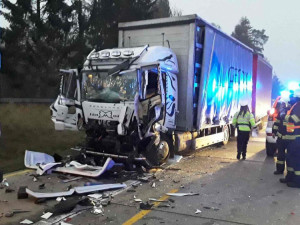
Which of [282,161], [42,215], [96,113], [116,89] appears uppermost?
[116,89]

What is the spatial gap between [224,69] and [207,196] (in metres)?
6.00

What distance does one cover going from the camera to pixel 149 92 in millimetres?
8375

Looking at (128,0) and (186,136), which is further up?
(128,0)

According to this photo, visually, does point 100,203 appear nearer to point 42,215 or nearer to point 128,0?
point 42,215

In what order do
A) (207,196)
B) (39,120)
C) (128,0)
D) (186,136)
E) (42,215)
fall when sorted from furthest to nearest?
1. (128,0)
2. (39,120)
3. (186,136)
4. (207,196)
5. (42,215)

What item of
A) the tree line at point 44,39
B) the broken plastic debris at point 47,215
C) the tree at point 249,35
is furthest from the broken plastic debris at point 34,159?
the tree at point 249,35

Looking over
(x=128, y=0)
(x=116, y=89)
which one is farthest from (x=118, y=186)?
(x=128, y=0)

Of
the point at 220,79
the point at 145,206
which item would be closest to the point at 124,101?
the point at 145,206

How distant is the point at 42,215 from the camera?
5.37 metres

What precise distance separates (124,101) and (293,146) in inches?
150

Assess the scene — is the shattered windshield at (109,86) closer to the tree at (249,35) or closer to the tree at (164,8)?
the tree at (164,8)

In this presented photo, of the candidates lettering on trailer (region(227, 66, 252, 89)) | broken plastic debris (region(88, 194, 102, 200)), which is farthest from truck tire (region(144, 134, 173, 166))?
lettering on trailer (region(227, 66, 252, 89))

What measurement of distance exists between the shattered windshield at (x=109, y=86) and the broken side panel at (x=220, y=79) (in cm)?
249

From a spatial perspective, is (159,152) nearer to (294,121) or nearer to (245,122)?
(245,122)
